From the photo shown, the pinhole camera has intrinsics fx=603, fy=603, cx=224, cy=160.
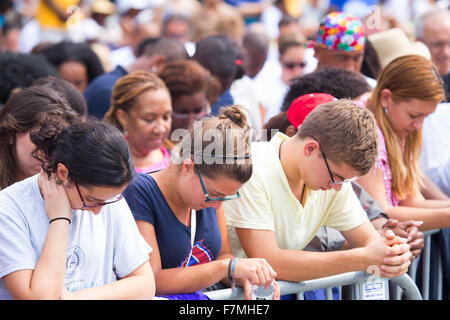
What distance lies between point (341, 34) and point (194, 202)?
2.91 meters

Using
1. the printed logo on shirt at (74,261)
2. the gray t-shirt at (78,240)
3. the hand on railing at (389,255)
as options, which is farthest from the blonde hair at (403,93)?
the printed logo on shirt at (74,261)

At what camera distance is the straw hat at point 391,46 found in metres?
5.14

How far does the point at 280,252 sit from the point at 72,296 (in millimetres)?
1071

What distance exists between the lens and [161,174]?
9.46 feet

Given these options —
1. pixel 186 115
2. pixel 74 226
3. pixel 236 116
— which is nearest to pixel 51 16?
pixel 186 115

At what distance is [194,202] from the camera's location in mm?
2738

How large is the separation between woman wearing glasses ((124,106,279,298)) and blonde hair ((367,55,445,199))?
1366 millimetres

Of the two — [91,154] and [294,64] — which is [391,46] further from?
[91,154]

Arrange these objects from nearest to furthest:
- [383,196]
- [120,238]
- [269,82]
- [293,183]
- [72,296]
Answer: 1. [72,296]
2. [120,238]
3. [293,183]
4. [383,196]
5. [269,82]

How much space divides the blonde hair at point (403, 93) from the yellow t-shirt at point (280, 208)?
67 cm

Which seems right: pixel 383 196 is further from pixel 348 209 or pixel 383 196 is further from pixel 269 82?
pixel 269 82

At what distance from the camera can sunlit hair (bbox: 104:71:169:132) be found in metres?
4.09

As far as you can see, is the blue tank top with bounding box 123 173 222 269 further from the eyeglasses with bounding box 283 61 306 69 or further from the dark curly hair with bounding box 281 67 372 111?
the eyeglasses with bounding box 283 61 306 69
